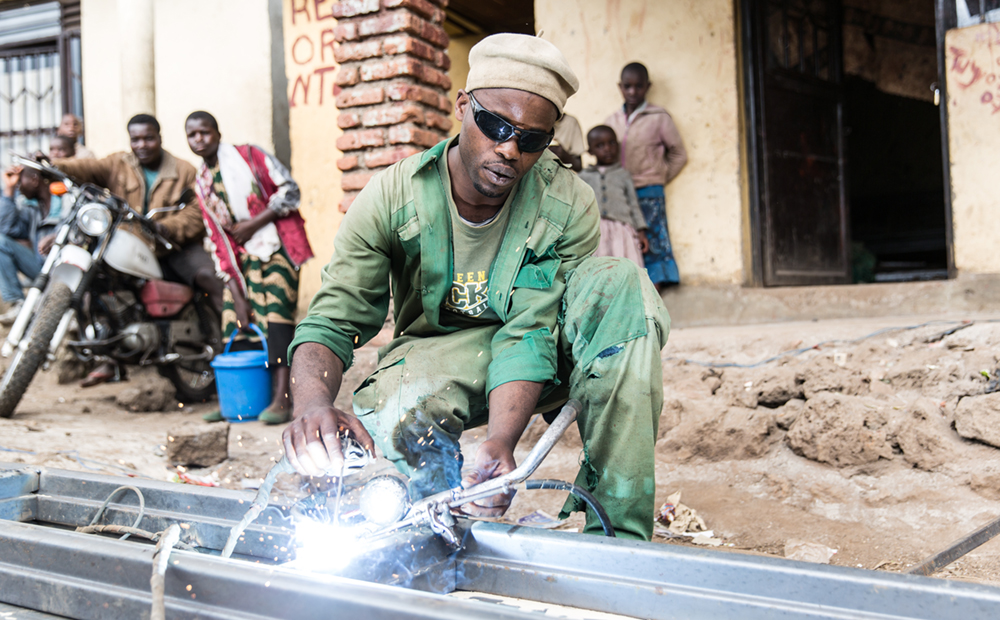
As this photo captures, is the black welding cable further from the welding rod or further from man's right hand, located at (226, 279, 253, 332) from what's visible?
man's right hand, located at (226, 279, 253, 332)

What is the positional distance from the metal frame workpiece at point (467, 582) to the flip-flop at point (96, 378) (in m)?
4.60

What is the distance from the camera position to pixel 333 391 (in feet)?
5.36

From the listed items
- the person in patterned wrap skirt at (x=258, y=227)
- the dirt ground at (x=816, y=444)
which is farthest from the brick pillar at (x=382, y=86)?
the dirt ground at (x=816, y=444)

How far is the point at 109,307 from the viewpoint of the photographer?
448cm

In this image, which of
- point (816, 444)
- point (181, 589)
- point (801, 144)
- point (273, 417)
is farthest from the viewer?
point (801, 144)

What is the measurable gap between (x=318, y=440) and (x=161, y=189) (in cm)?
397

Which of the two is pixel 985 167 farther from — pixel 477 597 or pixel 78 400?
pixel 78 400

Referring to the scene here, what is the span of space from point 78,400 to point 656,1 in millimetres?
4641

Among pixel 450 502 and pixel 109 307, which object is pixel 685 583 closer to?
pixel 450 502

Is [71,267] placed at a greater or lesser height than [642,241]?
lesser

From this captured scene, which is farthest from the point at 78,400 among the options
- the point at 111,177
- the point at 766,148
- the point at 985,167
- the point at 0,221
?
the point at 985,167

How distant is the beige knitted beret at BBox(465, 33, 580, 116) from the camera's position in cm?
170

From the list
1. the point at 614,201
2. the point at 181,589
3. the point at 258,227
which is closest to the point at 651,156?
the point at 614,201

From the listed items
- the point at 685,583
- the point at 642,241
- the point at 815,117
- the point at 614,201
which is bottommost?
the point at 685,583
